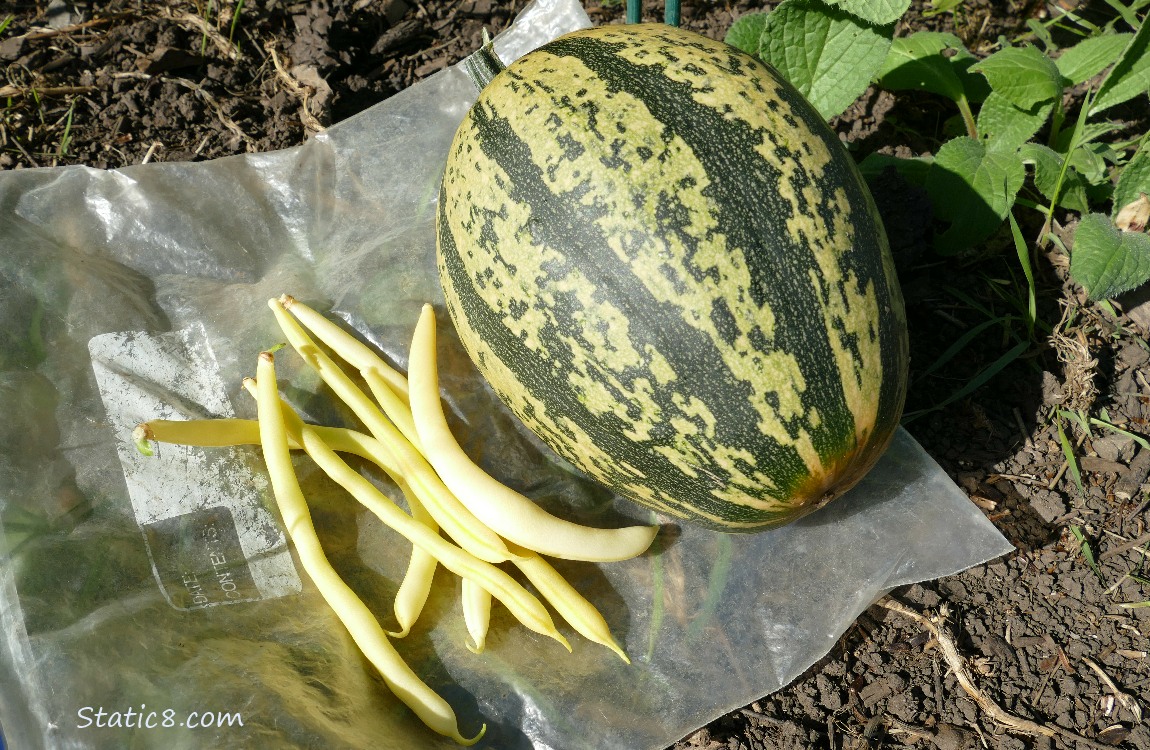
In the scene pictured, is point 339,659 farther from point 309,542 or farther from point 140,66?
point 140,66

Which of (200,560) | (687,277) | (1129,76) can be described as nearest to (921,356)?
(1129,76)

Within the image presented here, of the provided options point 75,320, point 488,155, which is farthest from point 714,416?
point 75,320

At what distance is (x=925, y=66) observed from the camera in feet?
10.4

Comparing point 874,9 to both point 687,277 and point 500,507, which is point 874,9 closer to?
point 687,277

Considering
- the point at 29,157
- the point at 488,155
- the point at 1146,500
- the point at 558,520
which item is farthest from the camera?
the point at 29,157

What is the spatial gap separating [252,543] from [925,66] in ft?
8.70

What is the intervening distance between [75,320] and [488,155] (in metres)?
1.48

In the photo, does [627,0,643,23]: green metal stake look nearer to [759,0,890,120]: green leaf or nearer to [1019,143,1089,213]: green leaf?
[759,0,890,120]: green leaf

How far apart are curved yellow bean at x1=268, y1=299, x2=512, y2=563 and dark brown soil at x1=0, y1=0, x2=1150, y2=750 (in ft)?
2.85

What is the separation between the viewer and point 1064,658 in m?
2.73

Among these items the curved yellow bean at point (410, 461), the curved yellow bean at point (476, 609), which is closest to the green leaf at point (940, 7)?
the curved yellow bean at point (410, 461)

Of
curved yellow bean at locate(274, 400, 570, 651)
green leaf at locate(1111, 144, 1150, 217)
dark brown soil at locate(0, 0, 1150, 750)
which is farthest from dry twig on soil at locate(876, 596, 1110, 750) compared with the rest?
green leaf at locate(1111, 144, 1150, 217)

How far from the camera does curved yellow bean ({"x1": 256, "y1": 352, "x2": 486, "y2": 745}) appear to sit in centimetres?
247

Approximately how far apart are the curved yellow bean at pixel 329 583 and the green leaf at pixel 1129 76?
2.72 meters
